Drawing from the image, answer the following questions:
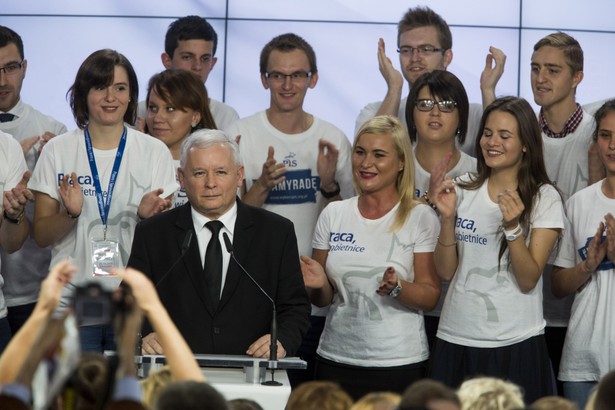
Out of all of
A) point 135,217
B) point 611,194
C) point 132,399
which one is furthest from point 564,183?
point 132,399

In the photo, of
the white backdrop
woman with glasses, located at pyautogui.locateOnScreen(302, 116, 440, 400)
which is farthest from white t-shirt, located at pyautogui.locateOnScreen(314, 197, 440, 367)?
the white backdrop

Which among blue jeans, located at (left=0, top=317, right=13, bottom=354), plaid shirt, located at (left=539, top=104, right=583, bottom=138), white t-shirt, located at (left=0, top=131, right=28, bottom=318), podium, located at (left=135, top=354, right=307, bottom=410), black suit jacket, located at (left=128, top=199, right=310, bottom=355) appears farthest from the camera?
plaid shirt, located at (left=539, top=104, right=583, bottom=138)

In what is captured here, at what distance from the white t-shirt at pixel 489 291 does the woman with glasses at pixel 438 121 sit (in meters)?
0.39

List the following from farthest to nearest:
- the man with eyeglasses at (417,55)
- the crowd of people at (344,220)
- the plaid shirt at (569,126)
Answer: the man with eyeglasses at (417,55) < the plaid shirt at (569,126) < the crowd of people at (344,220)

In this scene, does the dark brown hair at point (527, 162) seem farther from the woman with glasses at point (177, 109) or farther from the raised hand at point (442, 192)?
the woman with glasses at point (177, 109)

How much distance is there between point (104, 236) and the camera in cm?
475

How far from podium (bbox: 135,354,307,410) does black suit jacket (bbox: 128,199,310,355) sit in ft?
0.96

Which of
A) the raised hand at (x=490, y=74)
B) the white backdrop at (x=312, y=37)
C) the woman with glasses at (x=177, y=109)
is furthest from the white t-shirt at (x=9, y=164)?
the white backdrop at (x=312, y=37)

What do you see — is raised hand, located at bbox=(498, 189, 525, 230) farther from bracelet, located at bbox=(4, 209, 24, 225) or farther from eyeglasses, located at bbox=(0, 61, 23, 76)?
eyeglasses, located at bbox=(0, 61, 23, 76)

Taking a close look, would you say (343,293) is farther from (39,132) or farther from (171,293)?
(39,132)

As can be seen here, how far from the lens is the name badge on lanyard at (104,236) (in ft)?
14.6

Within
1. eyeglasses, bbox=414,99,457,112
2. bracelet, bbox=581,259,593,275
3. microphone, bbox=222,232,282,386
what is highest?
eyeglasses, bbox=414,99,457,112

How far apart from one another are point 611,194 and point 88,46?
3.99m

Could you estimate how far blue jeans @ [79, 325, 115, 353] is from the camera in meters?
4.48
